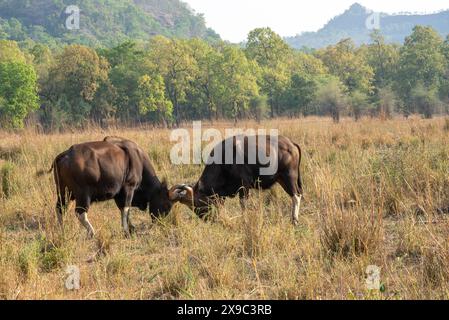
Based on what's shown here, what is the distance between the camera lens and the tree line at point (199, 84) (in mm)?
55125

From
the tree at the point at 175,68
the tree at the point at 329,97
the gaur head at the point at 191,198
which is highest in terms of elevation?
the tree at the point at 175,68

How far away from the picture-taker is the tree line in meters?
55.1

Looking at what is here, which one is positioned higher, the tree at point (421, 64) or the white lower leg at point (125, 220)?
the tree at point (421, 64)

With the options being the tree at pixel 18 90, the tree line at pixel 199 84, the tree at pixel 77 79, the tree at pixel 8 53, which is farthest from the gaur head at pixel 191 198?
the tree at pixel 8 53

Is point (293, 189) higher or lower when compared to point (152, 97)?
lower

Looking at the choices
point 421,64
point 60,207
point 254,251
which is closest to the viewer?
point 254,251

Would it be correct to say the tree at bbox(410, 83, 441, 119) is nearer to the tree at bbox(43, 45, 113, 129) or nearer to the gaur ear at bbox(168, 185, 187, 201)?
the tree at bbox(43, 45, 113, 129)

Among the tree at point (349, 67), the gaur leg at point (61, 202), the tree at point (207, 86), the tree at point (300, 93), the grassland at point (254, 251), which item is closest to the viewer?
the grassland at point (254, 251)

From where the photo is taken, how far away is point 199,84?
2633 inches

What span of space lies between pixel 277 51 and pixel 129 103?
25.1m

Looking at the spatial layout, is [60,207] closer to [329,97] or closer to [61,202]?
[61,202]

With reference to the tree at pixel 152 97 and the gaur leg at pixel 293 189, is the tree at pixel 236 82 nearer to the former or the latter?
the tree at pixel 152 97

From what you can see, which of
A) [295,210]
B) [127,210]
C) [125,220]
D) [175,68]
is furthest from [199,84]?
[125,220]

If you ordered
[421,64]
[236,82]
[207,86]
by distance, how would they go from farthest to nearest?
[207,86] < [421,64] < [236,82]
